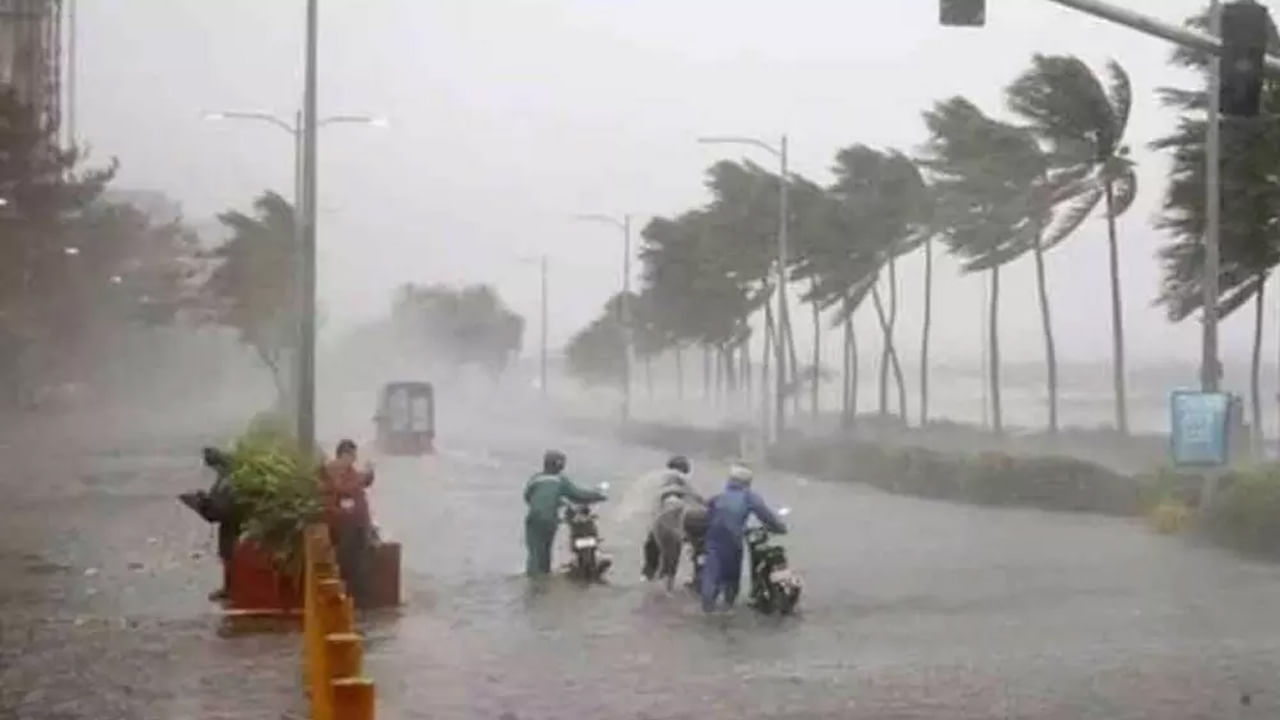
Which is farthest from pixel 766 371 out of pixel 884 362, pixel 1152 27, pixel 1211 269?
pixel 1152 27

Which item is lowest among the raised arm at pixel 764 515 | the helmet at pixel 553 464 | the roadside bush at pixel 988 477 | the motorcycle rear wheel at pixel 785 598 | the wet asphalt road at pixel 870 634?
the wet asphalt road at pixel 870 634

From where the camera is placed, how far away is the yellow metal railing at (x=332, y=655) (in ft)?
30.9

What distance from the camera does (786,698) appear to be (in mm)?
14344

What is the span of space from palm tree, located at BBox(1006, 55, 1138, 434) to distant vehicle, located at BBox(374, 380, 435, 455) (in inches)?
749

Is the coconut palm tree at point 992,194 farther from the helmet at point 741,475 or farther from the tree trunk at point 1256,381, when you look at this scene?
the helmet at point 741,475

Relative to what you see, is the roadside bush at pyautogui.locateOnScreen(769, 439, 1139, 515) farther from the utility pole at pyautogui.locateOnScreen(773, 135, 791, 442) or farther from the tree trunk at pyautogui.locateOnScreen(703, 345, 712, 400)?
the tree trunk at pyautogui.locateOnScreen(703, 345, 712, 400)

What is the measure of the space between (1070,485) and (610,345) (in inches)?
1778

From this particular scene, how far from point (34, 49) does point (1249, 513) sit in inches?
Answer: 2002

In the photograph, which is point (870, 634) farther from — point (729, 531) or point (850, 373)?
point (850, 373)

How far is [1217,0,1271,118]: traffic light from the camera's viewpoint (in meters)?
16.2

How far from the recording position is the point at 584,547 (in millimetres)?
22562

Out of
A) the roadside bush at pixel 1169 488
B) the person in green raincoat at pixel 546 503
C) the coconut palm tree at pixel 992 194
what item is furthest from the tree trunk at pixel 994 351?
the person in green raincoat at pixel 546 503

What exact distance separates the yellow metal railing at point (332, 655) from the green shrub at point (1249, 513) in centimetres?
1464

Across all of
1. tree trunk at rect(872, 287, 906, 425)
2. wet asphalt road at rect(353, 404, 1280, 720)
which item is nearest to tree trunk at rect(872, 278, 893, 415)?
tree trunk at rect(872, 287, 906, 425)
